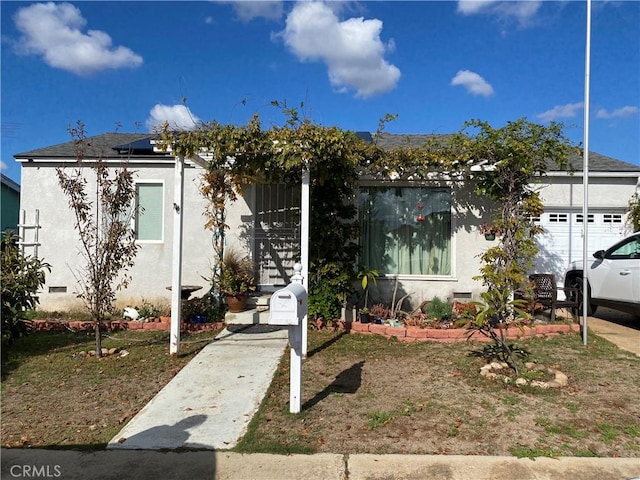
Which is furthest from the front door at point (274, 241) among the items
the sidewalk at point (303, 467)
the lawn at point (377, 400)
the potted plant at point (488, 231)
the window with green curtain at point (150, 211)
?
the sidewalk at point (303, 467)

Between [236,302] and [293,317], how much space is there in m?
4.24

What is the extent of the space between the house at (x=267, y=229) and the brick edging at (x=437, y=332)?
1.31 meters

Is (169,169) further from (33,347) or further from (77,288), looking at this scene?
(33,347)

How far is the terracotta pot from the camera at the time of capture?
7875 millimetres

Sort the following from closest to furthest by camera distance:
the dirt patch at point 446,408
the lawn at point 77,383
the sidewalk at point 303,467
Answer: the sidewalk at point 303,467 → the dirt patch at point 446,408 → the lawn at point 77,383

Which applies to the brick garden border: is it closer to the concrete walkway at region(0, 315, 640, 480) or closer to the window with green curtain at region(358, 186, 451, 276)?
the window with green curtain at region(358, 186, 451, 276)

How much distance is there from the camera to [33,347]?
6.61 metres

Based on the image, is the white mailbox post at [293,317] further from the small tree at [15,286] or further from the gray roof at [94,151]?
the gray roof at [94,151]

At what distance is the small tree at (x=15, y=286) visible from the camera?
6270 mm

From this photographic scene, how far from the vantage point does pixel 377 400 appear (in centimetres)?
461

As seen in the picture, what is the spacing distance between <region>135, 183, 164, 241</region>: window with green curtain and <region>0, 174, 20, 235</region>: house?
9611 mm

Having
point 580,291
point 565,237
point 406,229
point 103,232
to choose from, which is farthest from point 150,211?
point 565,237

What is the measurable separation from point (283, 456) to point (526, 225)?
5.86 m

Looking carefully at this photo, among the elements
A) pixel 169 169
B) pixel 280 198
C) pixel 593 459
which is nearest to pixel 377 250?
pixel 280 198
